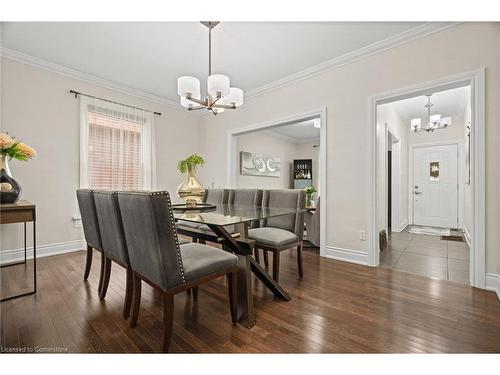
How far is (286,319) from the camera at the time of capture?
1560 mm

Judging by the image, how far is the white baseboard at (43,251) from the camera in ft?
8.88

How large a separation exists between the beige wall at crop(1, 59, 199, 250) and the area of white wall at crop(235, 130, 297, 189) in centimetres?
273

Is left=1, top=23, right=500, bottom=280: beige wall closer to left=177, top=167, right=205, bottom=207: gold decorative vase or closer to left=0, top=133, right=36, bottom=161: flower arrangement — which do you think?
left=0, top=133, right=36, bottom=161: flower arrangement

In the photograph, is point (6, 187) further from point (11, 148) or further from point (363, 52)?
point (363, 52)

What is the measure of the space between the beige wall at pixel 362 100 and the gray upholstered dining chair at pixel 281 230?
73cm

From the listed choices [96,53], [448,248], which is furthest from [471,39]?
[96,53]

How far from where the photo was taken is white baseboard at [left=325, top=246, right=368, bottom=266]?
269cm

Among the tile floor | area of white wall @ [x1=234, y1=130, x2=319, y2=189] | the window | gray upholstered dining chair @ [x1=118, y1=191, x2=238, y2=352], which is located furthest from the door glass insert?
the window

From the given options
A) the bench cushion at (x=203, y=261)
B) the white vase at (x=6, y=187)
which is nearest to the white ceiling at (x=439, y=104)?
the bench cushion at (x=203, y=261)

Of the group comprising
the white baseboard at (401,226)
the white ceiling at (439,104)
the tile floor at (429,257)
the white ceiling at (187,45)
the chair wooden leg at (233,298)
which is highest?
the white ceiling at (187,45)

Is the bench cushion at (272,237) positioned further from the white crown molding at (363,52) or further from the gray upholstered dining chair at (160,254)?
the white crown molding at (363,52)
